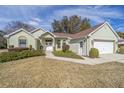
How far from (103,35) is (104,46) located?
1564mm

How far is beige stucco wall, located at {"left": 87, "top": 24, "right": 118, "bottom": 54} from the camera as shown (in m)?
19.5

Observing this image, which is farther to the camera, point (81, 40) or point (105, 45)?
point (105, 45)

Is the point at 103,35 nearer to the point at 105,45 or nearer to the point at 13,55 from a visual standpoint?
the point at 105,45

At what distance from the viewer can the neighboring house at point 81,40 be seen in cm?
1988

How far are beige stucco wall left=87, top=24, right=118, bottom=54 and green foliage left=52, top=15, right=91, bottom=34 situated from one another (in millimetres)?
Result: 13990

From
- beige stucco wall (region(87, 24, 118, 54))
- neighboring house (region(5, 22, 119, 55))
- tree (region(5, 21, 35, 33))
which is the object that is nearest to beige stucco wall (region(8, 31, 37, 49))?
neighboring house (region(5, 22, 119, 55))

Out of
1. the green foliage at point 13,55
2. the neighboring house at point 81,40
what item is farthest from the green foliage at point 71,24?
the green foliage at point 13,55

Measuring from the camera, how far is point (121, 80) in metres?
7.98

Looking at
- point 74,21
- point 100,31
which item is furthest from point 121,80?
point 74,21

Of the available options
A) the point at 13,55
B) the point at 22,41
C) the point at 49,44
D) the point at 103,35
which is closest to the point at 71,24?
the point at 49,44

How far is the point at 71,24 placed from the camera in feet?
121

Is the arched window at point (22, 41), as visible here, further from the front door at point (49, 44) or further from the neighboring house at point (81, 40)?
the front door at point (49, 44)

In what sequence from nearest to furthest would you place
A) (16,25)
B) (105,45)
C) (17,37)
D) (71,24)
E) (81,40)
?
1. (17,37)
2. (81,40)
3. (105,45)
4. (71,24)
5. (16,25)
